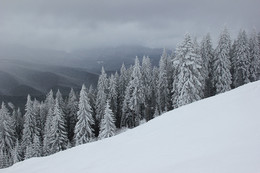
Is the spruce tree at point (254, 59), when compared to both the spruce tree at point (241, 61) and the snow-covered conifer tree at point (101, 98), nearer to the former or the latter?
the spruce tree at point (241, 61)

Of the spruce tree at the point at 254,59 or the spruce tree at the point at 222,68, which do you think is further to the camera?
the spruce tree at the point at 254,59

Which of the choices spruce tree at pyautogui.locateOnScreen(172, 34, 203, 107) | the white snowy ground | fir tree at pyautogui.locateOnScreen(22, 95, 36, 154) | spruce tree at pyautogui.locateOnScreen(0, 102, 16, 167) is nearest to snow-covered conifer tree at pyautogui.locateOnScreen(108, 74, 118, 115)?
fir tree at pyautogui.locateOnScreen(22, 95, 36, 154)

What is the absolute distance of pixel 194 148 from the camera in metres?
7.47

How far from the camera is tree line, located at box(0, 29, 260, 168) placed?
29.7 meters

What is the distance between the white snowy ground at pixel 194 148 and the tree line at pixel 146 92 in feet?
59.4

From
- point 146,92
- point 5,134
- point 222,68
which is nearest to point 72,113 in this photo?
point 5,134

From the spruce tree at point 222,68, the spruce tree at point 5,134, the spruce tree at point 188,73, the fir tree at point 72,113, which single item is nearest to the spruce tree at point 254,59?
the spruce tree at point 222,68

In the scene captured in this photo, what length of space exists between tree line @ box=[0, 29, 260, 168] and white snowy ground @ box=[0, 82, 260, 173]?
18.1 meters

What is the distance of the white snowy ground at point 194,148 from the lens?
5.81 metres

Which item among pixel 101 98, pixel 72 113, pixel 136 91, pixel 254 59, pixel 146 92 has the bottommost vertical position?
pixel 72 113

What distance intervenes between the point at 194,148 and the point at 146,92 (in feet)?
127

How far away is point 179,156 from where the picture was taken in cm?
721

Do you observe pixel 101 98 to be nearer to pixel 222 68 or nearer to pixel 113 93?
pixel 113 93

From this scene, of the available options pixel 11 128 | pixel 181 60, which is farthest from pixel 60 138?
pixel 181 60
